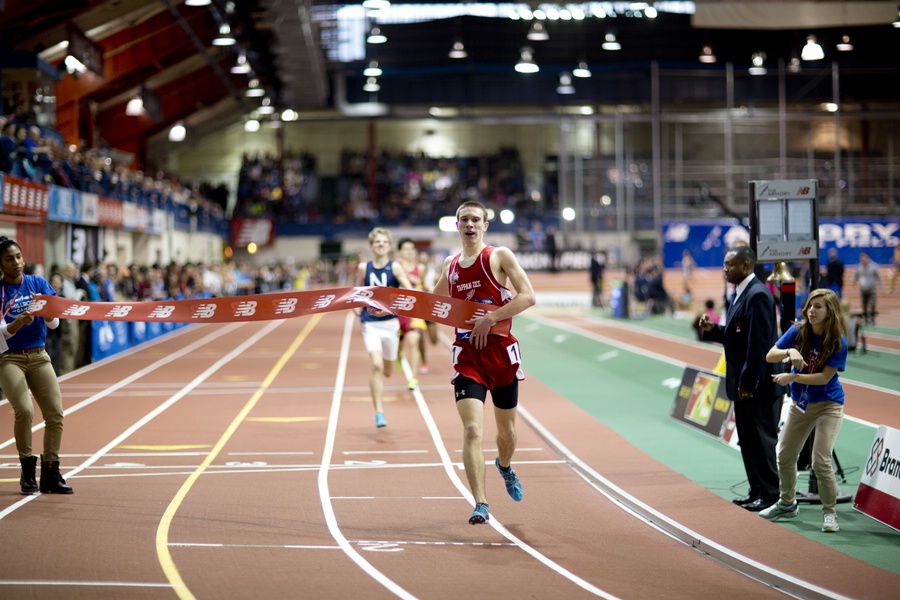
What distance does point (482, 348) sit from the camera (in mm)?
7723

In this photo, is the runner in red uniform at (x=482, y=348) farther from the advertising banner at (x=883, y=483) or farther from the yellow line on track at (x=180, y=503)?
the advertising banner at (x=883, y=483)

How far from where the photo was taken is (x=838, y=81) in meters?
41.9

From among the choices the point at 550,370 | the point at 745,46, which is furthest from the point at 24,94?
the point at 745,46

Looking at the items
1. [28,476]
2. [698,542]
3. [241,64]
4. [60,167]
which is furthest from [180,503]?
[241,64]

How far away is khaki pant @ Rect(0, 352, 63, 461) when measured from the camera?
8.74 m

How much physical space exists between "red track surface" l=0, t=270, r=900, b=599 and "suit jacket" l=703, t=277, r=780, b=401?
106 cm

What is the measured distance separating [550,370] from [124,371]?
27.9 feet

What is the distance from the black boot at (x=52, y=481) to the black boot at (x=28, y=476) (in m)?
0.09

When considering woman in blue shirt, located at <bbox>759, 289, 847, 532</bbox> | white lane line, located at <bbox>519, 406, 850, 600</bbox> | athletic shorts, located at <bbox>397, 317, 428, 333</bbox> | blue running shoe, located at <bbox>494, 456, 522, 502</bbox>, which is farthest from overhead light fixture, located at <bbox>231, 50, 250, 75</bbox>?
woman in blue shirt, located at <bbox>759, 289, 847, 532</bbox>

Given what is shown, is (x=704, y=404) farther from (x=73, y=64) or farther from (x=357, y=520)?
(x=73, y=64)

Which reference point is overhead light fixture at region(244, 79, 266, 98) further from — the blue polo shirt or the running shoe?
the running shoe

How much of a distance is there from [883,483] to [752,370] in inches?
51.6

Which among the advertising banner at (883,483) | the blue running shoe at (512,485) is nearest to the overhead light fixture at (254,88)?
the blue running shoe at (512,485)

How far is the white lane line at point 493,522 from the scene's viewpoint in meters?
6.46
